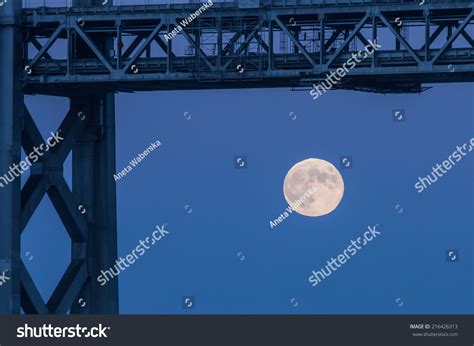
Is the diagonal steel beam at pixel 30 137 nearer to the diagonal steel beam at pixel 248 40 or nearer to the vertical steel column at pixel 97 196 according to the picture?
the vertical steel column at pixel 97 196

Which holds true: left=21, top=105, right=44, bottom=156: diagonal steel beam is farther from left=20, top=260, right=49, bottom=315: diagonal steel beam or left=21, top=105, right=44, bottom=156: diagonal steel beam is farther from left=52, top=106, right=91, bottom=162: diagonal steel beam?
left=20, top=260, right=49, bottom=315: diagonal steel beam

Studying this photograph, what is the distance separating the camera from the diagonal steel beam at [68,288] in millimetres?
91875

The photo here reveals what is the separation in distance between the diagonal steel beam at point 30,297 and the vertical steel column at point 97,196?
5.26 meters

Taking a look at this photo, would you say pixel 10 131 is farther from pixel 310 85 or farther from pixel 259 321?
pixel 259 321

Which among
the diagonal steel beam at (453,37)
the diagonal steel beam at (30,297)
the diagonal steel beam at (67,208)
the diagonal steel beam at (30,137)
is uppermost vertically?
the diagonal steel beam at (453,37)

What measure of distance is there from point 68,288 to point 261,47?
59.4ft

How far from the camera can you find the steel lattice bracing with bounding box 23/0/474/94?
8038 centimetres

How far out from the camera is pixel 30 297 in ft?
289

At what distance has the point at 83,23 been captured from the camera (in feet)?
279

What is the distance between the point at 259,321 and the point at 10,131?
829 inches

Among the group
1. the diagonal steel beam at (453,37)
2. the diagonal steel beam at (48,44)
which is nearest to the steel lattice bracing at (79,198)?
the diagonal steel beam at (48,44)

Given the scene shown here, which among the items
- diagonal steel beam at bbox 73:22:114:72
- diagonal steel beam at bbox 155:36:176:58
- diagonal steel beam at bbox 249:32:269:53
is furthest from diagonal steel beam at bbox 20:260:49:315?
diagonal steel beam at bbox 249:32:269:53

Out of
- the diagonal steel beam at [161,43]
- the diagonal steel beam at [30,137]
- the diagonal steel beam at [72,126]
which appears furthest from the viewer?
the diagonal steel beam at [72,126]

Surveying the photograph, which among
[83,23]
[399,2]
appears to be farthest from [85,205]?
[399,2]
